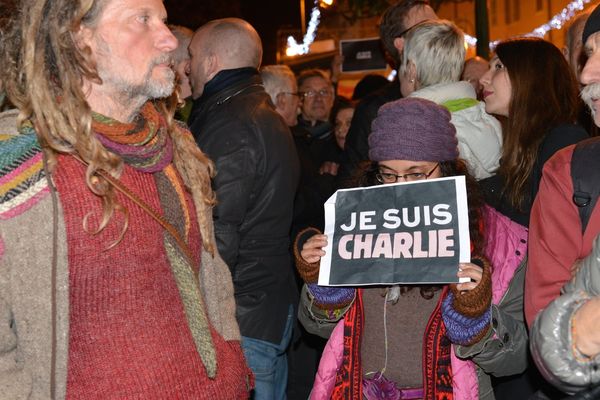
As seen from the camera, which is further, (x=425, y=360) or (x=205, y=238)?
(x=425, y=360)

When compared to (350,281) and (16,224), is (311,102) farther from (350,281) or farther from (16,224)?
(16,224)

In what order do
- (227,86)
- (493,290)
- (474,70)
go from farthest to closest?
1. (474,70)
2. (227,86)
3. (493,290)

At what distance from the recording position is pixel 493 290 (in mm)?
3354

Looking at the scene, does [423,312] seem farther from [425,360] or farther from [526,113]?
[526,113]

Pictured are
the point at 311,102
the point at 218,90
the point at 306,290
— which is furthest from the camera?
the point at 311,102

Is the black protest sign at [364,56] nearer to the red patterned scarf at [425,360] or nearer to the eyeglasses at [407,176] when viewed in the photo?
the eyeglasses at [407,176]

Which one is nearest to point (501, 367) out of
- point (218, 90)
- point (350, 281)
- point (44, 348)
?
point (350, 281)

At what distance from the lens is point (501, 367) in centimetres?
326

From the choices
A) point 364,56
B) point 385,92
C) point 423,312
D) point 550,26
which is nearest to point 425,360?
point 423,312

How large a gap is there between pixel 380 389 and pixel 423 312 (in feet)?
1.18

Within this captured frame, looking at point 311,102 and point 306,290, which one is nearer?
point 306,290

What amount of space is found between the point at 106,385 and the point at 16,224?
1.86 ft

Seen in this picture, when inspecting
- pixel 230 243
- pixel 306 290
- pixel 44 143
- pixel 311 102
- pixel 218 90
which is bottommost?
pixel 311 102

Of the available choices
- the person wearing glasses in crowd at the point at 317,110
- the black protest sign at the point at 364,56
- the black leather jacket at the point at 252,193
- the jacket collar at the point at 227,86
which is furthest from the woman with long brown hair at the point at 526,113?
the black protest sign at the point at 364,56
